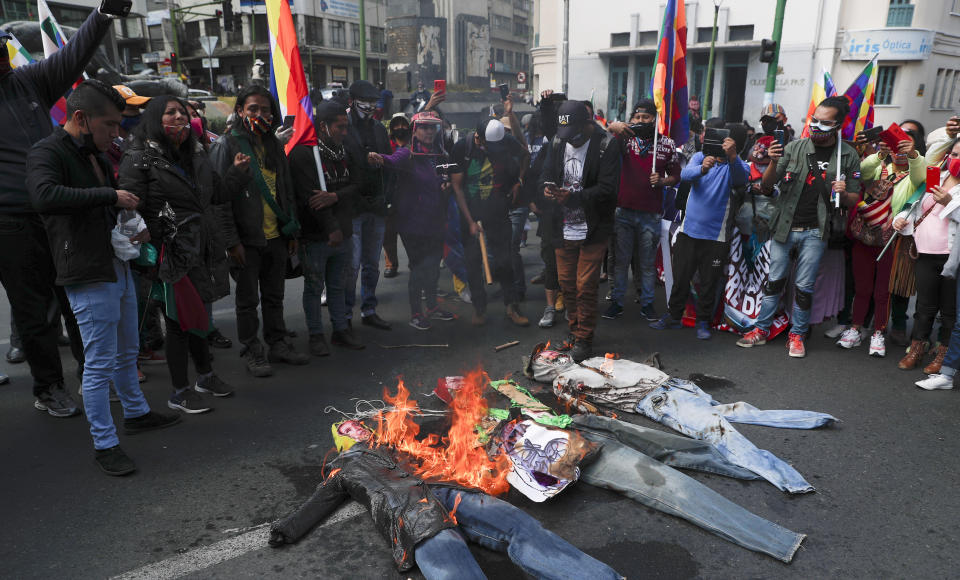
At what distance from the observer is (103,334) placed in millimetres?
3574

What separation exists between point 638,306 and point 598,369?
259 cm

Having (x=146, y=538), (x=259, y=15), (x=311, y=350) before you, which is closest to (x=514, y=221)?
(x=311, y=350)

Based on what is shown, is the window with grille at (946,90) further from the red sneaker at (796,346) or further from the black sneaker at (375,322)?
the black sneaker at (375,322)

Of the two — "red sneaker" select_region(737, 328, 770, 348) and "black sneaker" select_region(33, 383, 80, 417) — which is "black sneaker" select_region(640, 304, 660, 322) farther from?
"black sneaker" select_region(33, 383, 80, 417)

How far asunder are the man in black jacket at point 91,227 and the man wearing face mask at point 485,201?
333 cm

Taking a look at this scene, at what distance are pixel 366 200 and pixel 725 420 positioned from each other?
12.1 ft

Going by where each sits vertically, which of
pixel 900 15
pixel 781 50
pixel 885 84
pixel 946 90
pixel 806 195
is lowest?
pixel 806 195

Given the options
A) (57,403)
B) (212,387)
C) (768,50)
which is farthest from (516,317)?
(768,50)

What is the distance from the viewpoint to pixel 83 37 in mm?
4105

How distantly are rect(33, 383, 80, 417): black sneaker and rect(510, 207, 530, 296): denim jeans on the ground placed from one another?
4.12 m

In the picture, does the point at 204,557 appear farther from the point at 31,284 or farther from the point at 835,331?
the point at 835,331

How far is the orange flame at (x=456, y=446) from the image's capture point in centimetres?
337

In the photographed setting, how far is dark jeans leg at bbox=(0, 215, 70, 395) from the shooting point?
3957mm

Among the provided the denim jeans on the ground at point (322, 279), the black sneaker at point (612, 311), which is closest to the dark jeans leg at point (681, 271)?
the black sneaker at point (612, 311)
